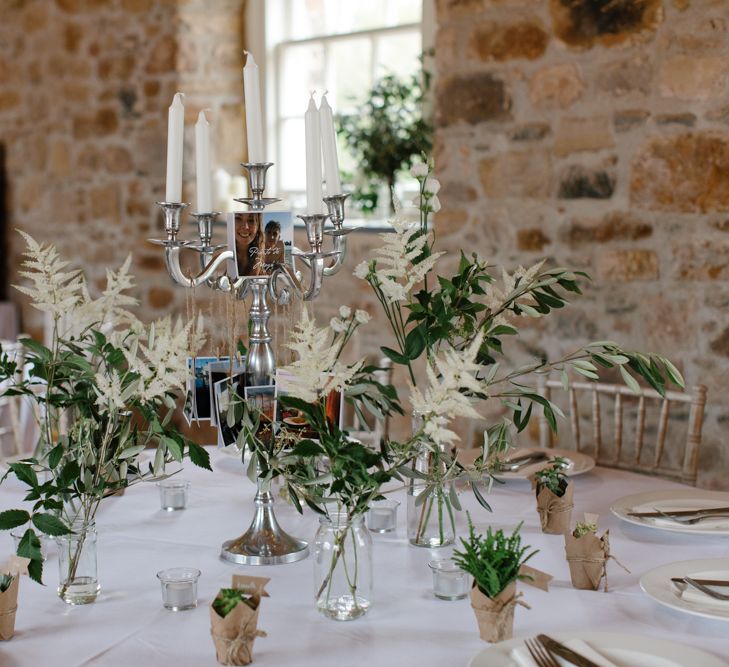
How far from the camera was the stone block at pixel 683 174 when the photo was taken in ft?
9.02

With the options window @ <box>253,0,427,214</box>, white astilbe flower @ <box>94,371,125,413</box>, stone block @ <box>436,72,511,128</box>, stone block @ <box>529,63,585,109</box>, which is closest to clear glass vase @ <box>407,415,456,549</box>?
white astilbe flower @ <box>94,371,125,413</box>

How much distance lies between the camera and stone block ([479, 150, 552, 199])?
3.13 m

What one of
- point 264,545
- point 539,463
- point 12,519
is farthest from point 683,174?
point 12,519

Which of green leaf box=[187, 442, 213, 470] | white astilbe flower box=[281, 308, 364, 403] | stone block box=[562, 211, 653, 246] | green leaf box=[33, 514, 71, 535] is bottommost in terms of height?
green leaf box=[33, 514, 71, 535]

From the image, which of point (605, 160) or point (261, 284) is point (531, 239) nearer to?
point (605, 160)

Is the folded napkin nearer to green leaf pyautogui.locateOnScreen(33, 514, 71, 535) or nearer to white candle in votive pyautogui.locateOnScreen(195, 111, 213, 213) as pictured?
green leaf pyautogui.locateOnScreen(33, 514, 71, 535)

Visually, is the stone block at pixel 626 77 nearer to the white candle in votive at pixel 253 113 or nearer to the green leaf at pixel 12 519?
the white candle in votive at pixel 253 113

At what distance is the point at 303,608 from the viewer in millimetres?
1387

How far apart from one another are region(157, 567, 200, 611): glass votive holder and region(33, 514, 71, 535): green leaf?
0.49 ft

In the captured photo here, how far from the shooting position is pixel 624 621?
53.2 inches

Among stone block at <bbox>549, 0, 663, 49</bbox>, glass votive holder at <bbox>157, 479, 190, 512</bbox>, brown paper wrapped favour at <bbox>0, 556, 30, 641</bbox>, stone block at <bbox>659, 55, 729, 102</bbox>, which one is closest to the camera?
brown paper wrapped favour at <bbox>0, 556, 30, 641</bbox>

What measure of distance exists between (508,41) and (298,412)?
2.08 meters

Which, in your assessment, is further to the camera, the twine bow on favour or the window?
the window

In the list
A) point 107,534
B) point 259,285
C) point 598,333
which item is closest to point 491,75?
point 598,333
